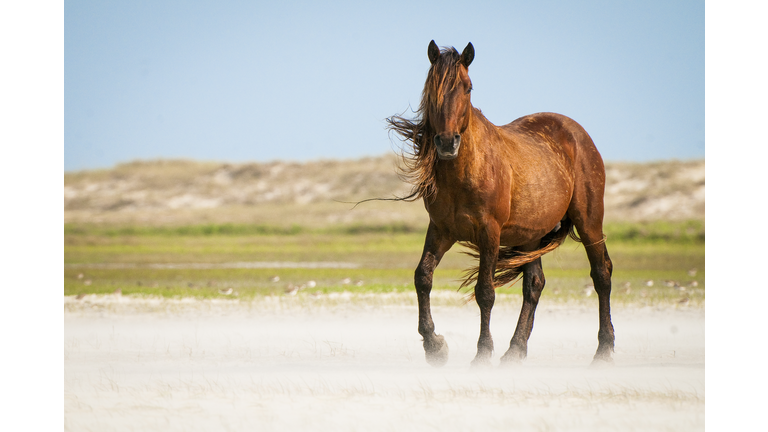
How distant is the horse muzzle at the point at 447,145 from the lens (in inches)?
244

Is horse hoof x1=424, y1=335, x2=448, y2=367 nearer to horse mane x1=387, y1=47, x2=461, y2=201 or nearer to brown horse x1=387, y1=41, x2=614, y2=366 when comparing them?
brown horse x1=387, y1=41, x2=614, y2=366

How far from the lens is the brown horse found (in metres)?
6.62

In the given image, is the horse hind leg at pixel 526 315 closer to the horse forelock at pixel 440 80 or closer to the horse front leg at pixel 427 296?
the horse front leg at pixel 427 296

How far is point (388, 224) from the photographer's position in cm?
3812

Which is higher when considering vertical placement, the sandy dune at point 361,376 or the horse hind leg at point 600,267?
the horse hind leg at point 600,267

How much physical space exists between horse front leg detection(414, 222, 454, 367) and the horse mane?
515mm

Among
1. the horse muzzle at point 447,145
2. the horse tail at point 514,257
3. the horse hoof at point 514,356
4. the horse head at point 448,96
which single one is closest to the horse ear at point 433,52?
the horse head at point 448,96

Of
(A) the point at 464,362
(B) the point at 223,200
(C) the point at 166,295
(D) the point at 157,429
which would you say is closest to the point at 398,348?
(A) the point at 464,362

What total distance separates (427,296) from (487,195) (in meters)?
1.15

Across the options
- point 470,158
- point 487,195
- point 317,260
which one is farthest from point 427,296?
point 317,260

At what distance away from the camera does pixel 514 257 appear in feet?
26.5

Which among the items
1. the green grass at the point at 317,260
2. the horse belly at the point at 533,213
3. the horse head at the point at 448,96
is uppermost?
the horse head at the point at 448,96

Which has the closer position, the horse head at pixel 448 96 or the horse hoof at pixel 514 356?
the horse head at pixel 448 96

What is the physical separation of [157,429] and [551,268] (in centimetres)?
2182
